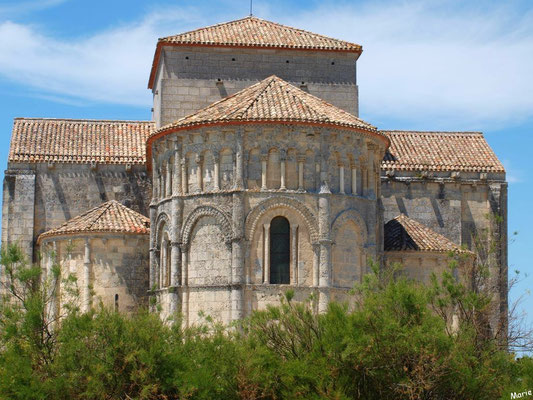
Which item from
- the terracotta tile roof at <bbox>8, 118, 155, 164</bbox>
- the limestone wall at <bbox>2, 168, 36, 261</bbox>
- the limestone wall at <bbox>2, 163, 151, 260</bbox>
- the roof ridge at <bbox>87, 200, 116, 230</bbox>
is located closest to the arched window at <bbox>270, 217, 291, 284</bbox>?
the roof ridge at <bbox>87, 200, 116, 230</bbox>

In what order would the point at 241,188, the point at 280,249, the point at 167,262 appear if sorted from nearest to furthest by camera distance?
the point at 241,188 → the point at 280,249 → the point at 167,262

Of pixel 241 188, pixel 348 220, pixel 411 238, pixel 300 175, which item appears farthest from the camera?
pixel 411 238

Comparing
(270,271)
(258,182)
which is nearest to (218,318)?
(270,271)

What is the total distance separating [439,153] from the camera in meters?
37.7

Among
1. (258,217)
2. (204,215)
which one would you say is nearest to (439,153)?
(258,217)

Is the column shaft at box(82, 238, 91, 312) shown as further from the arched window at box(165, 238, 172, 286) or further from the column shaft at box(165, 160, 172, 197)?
the column shaft at box(165, 160, 172, 197)

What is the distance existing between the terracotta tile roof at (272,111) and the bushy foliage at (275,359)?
218 inches

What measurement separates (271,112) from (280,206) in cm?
243

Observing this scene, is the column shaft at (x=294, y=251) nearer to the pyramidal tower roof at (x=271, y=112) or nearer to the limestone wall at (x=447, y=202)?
the pyramidal tower roof at (x=271, y=112)

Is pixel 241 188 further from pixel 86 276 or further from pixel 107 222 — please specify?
pixel 86 276

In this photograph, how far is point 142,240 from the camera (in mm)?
31406

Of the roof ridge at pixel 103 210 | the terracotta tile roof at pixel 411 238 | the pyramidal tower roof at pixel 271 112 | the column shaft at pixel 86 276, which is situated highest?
the pyramidal tower roof at pixel 271 112

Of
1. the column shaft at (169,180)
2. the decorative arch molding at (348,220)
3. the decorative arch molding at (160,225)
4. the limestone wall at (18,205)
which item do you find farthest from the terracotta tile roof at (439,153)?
the limestone wall at (18,205)

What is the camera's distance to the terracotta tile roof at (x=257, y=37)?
113 feet
